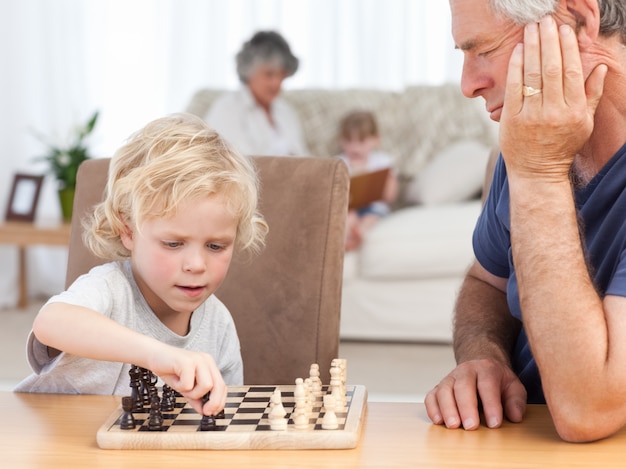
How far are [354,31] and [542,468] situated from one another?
503 centimetres

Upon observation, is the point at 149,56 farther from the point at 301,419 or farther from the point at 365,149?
the point at 301,419

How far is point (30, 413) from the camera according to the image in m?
1.26

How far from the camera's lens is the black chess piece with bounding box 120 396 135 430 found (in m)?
1.14

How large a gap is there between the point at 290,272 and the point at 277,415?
23.5 inches

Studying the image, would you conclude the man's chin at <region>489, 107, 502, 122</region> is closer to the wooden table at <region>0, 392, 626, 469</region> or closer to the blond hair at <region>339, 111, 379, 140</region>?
the wooden table at <region>0, 392, 626, 469</region>

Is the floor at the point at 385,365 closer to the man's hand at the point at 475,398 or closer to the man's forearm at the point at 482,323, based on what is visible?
the man's forearm at the point at 482,323

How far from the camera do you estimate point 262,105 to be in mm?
5117

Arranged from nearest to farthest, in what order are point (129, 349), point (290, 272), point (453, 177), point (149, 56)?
1. point (129, 349)
2. point (290, 272)
3. point (453, 177)
4. point (149, 56)

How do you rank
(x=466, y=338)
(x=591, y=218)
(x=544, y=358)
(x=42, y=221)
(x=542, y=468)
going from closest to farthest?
(x=542, y=468)
(x=544, y=358)
(x=591, y=218)
(x=466, y=338)
(x=42, y=221)

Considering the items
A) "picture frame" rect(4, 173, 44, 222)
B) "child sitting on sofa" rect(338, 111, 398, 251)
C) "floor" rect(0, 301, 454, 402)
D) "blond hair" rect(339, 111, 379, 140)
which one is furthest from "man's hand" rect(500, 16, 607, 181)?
"picture frame" rect(4, 173, 44, 222)

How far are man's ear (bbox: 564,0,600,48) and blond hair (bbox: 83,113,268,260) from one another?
1.75ft

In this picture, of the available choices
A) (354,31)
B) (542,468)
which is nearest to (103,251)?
(542,468)

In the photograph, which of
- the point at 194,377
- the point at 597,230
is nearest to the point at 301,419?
the point at 194,377

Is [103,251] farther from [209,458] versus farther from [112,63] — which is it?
[112,63]
